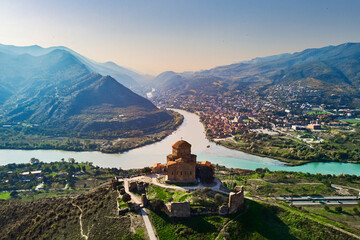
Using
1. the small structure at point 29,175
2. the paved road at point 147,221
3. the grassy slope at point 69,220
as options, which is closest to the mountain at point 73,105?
the small structure at point 29,175

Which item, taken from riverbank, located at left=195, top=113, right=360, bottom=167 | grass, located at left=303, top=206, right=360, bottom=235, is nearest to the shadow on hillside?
grass, located at left=303, top=206, right=360, bottom=235

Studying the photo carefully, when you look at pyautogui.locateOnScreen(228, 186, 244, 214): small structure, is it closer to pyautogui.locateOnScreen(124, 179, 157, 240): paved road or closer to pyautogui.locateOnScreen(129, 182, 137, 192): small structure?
pyautogui.locateOnScreen(124, 179, 157, 240): paved road

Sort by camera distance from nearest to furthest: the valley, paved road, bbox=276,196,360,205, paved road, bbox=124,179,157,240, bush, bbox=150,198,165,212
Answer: paved road, bbox=124,179,157,240, bush, bbox=150,198,165,212, paved road, bbox=276,196,360,205, the valley

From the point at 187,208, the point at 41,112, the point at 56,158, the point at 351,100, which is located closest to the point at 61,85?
the point at 41,112

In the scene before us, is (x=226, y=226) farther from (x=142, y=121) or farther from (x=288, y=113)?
(x=288, y=113)

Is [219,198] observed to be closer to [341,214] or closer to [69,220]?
[69,220]

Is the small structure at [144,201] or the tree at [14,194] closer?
the small structure at [144,201]

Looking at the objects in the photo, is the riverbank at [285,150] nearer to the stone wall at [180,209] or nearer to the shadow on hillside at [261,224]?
the shadow on hillside at [261,224]
